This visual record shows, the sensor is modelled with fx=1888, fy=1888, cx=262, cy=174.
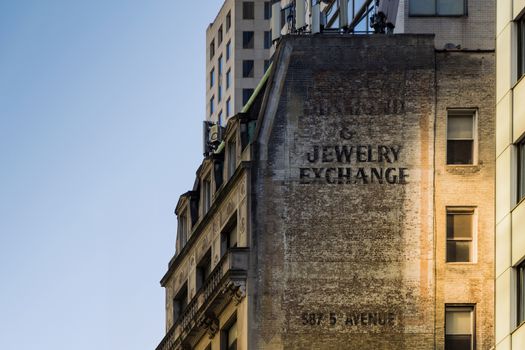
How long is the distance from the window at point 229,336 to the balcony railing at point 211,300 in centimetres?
87

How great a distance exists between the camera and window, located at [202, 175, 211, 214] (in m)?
87.3

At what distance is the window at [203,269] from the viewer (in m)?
86.2

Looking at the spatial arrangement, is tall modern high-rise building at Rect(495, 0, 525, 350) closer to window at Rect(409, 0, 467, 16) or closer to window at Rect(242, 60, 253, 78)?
window at Rect(409, 0, 467, 16)

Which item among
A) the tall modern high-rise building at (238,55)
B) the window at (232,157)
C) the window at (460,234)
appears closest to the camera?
the window at (460,234)

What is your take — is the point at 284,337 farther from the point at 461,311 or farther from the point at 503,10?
the point at 503,10

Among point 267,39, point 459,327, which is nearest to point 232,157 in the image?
point 459,327

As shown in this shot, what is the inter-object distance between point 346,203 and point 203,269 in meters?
12.8

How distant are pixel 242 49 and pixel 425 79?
8719 cm

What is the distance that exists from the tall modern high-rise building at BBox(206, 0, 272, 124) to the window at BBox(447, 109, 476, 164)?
82.8 m

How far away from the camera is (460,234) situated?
76.6 m

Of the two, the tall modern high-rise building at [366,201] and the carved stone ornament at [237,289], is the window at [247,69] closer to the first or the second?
the tall modern high-rise building at [366,201]

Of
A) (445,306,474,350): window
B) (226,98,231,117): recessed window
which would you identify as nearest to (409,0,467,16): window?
(445,306,474,350): window

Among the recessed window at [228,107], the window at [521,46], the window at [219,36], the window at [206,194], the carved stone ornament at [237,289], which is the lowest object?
the carved stone ornament at [237,289]

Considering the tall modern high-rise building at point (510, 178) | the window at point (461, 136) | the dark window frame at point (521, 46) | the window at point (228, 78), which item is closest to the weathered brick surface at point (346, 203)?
the window at point (461, 136)
